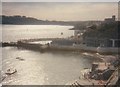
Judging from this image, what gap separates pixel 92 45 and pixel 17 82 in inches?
517

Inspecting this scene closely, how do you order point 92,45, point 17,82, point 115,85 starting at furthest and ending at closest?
point 92,45
point 17,82
point 115,85

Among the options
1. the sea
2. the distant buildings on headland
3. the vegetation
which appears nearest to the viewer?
the sea

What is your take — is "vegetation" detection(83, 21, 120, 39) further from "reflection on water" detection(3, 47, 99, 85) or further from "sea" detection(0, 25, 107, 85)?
"reflection on water" detection(3, 47, 99, 85)

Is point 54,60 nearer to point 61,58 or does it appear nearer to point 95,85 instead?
point 61,58

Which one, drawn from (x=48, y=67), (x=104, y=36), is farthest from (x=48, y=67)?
(x=104, y=36)

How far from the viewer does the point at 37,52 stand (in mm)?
25812

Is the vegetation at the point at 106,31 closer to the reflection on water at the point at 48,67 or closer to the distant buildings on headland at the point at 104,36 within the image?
the distant buildings on headland at the point at 104,36

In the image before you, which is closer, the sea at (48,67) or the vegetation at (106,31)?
the sea at (48,67)

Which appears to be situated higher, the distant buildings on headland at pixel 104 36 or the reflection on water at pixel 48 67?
the distant buildings on headland at pixel 104 36

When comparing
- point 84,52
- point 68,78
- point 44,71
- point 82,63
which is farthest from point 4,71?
point 84,52

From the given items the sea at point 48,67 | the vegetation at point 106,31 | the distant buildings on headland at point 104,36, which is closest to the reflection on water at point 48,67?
the sea at point 48,67

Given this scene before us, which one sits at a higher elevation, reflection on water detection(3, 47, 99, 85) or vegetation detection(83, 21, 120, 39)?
vegetation detection(83, 21, 120, 39)

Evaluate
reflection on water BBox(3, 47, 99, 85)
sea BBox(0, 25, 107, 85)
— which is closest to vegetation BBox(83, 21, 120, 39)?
sea BBox(0, 25, 107, 85)

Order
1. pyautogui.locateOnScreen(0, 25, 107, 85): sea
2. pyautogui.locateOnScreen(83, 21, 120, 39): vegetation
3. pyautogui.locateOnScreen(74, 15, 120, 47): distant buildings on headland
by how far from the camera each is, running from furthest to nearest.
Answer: pyautogui.locateOnScreen(83, 21, 120, 39): vegetation, pyautogui.locateOnScreen(74, 15, 120, 47): distant buildings on headland, pyautogui.locateOnScreen(0, 25, 107, 85): sea
